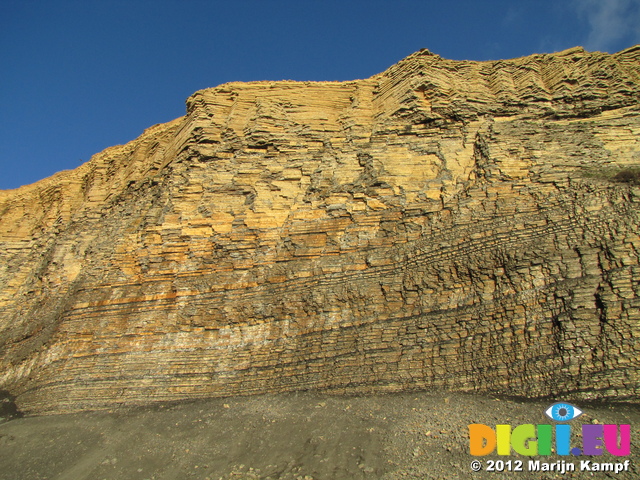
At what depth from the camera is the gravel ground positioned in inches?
221

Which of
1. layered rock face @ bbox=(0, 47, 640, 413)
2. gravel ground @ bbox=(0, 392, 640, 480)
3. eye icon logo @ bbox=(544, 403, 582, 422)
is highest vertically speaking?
layered rock face @ bbox=(0, 47, 640, 413)

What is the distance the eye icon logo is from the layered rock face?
0.26 metres

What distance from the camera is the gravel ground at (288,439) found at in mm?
5609

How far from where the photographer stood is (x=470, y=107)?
1159cm

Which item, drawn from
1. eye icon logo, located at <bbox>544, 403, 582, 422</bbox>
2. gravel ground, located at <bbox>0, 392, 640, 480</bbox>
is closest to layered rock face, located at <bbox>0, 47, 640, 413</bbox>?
eye icon logo, located at <bbox>544, 403, 582, 422</bbox>

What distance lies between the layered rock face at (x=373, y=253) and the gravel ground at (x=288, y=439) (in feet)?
1.41

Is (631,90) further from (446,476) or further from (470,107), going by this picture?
(446,476)

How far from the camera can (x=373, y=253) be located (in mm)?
9266

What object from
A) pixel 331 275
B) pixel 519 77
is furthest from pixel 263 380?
pixel 519 77

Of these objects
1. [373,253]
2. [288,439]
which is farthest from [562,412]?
[373,253]

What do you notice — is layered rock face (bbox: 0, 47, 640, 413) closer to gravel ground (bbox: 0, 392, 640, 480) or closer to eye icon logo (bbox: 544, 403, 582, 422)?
eye icon logo (bbox: 544, 403, 582, 422)

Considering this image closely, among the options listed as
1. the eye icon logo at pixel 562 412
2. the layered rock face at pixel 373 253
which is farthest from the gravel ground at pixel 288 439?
the layered rock face at pixel 373 253

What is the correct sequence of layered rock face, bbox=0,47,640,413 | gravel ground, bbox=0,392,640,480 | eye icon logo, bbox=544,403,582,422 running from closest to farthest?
gravel ground, bbox=0,392,640,480, eye icon logo, bbox=544,403,582,422, layered rock face, bbox=0,47,640,413

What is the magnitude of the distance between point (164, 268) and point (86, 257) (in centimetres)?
525
